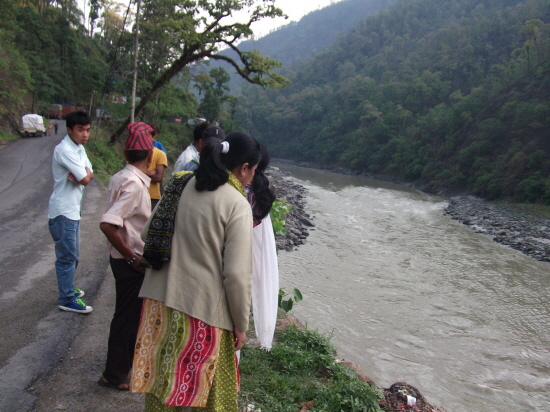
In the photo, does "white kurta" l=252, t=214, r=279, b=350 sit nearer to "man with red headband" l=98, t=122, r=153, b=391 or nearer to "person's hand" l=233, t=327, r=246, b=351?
"person's hand" l=233, t=327, r=246, b=351

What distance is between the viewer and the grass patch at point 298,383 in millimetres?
2791

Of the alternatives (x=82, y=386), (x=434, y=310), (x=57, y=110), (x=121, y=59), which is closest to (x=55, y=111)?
(x=57, y=110)

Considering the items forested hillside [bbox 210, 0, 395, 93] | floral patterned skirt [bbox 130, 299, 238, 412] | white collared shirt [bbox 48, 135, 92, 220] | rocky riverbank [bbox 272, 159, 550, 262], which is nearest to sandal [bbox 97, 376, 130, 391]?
floral patterned skirt [bbox 130, 299, 238, 412]

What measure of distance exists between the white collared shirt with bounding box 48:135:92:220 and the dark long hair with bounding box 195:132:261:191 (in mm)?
1841

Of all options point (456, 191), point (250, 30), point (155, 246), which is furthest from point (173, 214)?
point (456, 191)

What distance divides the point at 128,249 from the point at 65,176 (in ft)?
4.14

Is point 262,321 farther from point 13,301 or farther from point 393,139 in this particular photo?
point 393,139

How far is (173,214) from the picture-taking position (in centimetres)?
175

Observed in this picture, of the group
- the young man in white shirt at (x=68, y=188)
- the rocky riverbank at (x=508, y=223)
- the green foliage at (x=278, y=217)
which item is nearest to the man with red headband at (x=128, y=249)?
the young man in white shirt at (x=68, y=188)

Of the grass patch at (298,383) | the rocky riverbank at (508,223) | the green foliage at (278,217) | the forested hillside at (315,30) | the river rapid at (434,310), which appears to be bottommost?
the rocky riverbank at (508,223)

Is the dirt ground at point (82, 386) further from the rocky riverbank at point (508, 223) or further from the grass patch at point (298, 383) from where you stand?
the rocky riverbank at point (508, 223)

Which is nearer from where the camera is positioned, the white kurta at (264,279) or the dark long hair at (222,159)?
the dark long hair at (222,159)

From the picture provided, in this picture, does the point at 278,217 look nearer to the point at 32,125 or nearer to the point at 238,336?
the point at 238,336

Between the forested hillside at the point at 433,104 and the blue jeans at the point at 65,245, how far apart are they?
2546 cm
